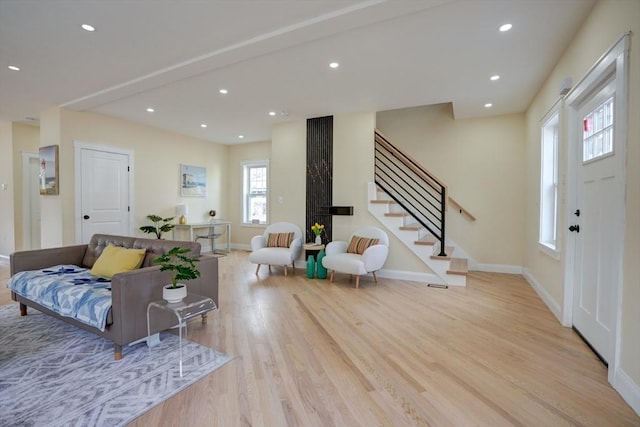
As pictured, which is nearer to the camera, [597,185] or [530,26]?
[597,185]

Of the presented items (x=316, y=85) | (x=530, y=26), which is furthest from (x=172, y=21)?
(x=530, y=26)

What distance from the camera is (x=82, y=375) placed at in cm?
210

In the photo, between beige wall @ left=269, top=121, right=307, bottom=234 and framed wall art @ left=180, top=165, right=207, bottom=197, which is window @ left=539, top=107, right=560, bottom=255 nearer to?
beige wall @ left=269, top=121, right=307, bottom=234

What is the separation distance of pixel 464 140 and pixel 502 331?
3778 millimetres

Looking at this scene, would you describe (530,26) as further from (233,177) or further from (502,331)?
(233,177)

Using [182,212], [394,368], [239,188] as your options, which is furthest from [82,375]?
[239,188]

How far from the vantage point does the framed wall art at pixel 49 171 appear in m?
4.98

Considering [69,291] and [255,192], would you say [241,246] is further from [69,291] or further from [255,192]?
[69,291]

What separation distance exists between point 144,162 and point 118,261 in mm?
3893

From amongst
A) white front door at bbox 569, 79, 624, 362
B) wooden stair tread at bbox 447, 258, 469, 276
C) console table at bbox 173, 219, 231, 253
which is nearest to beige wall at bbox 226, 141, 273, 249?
console table at bbox 173, 219, 231, 253

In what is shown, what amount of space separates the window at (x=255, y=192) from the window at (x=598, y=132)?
6.18 meters

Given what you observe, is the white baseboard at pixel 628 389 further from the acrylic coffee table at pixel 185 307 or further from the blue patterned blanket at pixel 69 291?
the blue patterned blanket at pixel 69 291

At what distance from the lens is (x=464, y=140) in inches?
218

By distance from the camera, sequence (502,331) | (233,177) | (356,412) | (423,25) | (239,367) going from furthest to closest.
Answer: (233,177) → (502,331) → (423,25) → (239,367) → (356,412)
